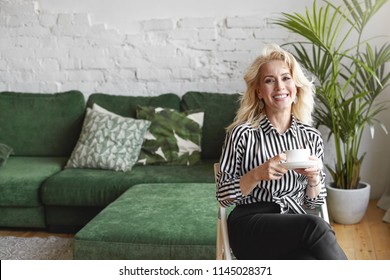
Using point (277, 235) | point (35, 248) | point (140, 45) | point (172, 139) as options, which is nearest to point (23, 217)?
point (35, 248)

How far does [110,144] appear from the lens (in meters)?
3.59

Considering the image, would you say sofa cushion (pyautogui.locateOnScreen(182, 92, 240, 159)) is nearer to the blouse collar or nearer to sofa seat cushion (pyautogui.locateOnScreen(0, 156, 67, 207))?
sofa seat cushion (pyautogui.locateOnScreen(0, 156, 67, 207))

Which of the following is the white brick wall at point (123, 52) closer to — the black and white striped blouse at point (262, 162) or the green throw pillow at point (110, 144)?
the green throw pillow at point (110, 144)

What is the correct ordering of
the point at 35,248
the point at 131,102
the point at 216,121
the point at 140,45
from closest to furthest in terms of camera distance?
1. the point at 35,248
2. the point at 216,121
3. the point at 131,102
4. the point at 140,45

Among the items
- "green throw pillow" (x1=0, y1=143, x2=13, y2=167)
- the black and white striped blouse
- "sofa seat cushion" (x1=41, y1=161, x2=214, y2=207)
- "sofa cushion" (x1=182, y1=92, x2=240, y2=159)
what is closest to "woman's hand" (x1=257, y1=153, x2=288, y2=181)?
the black and white striped blouse

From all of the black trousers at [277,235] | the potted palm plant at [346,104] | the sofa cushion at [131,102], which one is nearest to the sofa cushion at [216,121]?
the sofa cushion at [131,102]

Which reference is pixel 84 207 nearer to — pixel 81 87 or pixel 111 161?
pixel 111 161

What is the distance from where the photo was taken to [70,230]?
11.4ft

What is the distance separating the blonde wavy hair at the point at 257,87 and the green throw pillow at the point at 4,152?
218 cm

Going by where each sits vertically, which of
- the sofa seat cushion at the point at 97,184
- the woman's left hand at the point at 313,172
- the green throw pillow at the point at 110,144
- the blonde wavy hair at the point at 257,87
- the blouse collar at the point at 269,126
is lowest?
the sofa seat cushion at the point at 97,184

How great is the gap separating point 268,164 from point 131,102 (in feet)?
7.45

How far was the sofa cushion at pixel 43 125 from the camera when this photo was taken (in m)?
4.00

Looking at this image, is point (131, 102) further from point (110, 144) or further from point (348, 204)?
point (348, 204)
